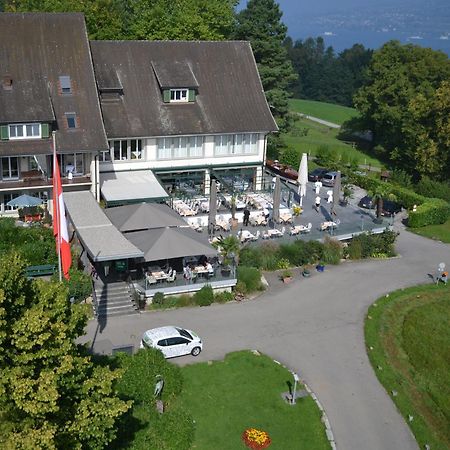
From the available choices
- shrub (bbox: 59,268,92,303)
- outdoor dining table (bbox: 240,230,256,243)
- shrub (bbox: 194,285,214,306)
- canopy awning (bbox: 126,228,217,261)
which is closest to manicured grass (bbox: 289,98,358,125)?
outdoor dining table (bbox: 240,230,256,243)

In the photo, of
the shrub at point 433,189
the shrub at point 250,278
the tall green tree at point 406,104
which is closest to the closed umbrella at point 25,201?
the shrub at point 250,278

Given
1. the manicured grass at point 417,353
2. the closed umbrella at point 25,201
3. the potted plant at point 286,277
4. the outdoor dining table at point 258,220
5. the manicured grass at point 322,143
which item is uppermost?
the closed umbrella at point 25,201

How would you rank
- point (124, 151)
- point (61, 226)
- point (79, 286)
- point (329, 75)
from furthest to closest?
point (329, 75), point (124, 151), point (79, 286), point (61, 226)

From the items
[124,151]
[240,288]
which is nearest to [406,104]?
[124,151]

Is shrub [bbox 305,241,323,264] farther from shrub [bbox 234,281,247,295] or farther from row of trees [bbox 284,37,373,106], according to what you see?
row of trees [bbox 284,37,373,106]

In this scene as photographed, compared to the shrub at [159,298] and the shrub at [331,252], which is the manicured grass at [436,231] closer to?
the shrub at [331,252]

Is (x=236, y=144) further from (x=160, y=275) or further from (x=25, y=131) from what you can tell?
(x=160, y=275)

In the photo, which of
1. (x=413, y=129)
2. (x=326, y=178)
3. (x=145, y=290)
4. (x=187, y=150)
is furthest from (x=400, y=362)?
(x=413, y=129)
